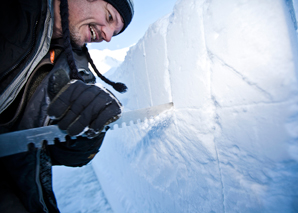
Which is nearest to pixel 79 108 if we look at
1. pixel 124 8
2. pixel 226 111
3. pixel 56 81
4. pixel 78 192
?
pixel 56 81

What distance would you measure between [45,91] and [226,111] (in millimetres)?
1096

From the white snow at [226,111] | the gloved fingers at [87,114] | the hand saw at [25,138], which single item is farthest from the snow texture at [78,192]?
the gloved fingers at [87,114]

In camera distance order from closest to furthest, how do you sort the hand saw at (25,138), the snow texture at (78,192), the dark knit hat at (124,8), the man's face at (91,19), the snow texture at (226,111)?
the snow texture at (226,111) < the hand saw at (25,138) < the man's face at (91,19) < the dark knit hat at (124,8) < the snow texture at (78,192)

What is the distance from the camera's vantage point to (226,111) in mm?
709

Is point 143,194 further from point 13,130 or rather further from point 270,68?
point 270,68

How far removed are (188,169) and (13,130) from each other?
3.99ft

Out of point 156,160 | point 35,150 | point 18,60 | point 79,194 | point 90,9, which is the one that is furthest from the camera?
point 79,194

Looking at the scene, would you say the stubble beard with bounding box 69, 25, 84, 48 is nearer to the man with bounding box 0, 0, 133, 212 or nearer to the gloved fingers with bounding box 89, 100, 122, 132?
the man with bounding box 0, 0, 133, 212

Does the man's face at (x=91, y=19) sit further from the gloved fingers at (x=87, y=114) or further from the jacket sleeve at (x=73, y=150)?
the jacket sleeve at (x=73, y=150)

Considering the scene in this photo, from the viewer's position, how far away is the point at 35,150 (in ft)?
2.51

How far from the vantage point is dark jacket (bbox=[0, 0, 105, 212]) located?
61cm

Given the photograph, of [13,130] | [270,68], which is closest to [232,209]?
[270,68]

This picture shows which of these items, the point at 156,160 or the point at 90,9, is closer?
the point at 90,9

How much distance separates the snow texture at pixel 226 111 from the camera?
1.74 feet
